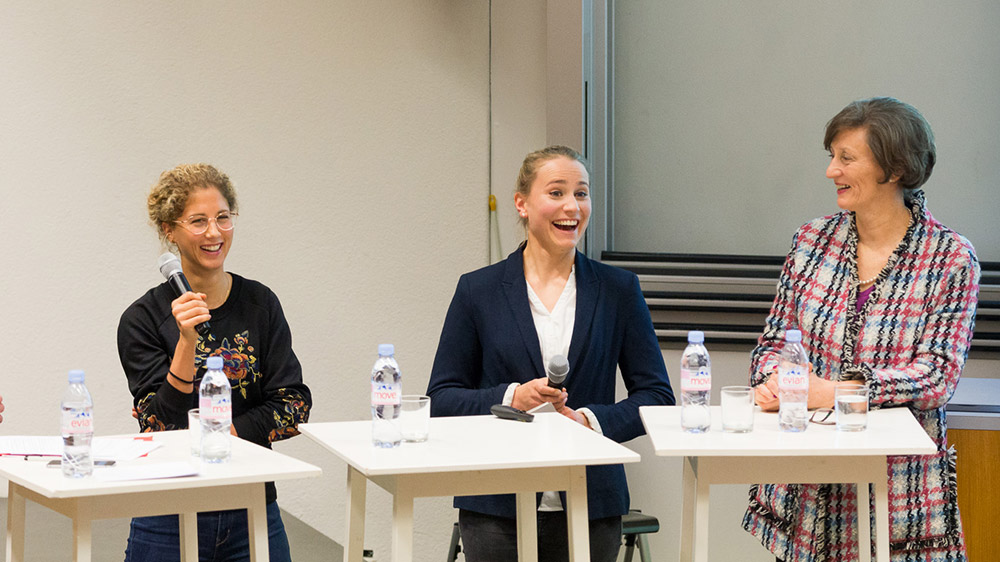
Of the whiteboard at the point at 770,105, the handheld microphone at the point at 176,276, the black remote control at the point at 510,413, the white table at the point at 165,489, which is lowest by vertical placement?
the white table at the point at 165,489

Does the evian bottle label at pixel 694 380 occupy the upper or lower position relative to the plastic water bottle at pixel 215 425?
upper

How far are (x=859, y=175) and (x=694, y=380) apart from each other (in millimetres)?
736

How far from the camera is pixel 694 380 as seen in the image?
7.95 feet

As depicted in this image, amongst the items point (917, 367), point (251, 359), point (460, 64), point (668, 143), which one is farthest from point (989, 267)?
point (251, 359)

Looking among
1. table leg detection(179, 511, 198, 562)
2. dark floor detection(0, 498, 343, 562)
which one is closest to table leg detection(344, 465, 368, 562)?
table leg detection(179, 511, 198, 562)

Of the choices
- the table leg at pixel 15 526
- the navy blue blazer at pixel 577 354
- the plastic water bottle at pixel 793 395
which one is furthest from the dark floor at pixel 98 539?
the plastic water bottle at pixel 793 395

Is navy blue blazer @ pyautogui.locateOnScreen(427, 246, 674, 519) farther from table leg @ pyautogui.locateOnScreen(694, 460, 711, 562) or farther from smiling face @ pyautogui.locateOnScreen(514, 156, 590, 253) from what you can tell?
table leg @ pyautogui.locateOnScreen(694, 460, 711, 562)

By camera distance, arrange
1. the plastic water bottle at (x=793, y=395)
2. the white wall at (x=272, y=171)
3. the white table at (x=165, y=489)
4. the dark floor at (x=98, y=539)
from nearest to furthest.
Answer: the white table at (x=165, y=489), the plastic water bottle at (x=793, y=395), the dark floor at (x=98, y=539), the white wall at (x=272, y=171)

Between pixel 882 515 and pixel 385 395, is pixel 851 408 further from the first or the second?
pixel 385 395

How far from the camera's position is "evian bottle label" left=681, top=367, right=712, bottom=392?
7.93 ft

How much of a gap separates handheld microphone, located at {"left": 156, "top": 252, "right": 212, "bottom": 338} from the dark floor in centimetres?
186

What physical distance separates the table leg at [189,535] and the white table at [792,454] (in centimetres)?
103

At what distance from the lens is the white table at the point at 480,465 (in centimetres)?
215

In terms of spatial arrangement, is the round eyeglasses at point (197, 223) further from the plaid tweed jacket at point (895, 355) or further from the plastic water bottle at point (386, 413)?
the plaid tweed jacket at point (895, 355)
